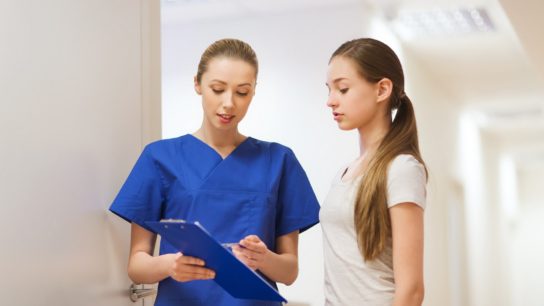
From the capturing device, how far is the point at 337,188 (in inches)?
61.6

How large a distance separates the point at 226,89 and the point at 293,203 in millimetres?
322

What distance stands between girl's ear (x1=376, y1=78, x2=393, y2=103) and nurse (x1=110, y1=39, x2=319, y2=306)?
0.30 metres

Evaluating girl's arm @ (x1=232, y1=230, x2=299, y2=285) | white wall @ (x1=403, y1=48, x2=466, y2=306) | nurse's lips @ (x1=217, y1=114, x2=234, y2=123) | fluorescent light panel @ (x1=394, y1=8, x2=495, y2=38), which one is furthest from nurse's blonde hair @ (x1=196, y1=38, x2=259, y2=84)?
white wall @ (x1=403, y1=48, x2=466, y2=306)

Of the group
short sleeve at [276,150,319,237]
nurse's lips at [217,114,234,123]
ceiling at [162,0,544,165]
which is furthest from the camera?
ceiling at [162,0,544,165]

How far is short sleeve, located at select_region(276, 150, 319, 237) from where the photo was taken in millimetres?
1761

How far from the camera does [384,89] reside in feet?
5.16

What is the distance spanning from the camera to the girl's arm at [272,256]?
4.84 ft

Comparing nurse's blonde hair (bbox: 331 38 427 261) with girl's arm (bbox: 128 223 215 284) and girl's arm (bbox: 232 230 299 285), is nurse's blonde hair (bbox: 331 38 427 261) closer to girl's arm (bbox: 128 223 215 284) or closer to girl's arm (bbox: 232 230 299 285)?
girl's arm (bbox: 232 230 299 285)

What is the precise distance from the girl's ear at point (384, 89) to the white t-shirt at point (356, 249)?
148 millimetres

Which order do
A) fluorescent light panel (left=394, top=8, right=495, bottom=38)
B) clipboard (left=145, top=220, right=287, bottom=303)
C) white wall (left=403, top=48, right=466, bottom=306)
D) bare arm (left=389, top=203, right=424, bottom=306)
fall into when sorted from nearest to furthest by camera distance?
clipboard (left=145, top=220, right=287, bottom=303) → bare arm (left=389, top=203, right=424, bottom=306) → fluorescent light panel (left=394, top=8, right=495, bottom=38) → white wall (left=403, top=48, right=466, bottom=306)

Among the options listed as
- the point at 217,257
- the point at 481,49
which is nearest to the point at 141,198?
the point at 217,257

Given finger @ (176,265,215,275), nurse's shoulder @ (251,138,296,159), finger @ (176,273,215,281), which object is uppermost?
nurse's shoulder @ (251,138,296,159)

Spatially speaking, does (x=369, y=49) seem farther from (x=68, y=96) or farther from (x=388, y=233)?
(x=68, y=96)

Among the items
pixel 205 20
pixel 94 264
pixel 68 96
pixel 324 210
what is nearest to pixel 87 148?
pixel 68 96
